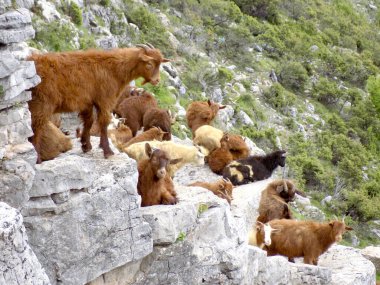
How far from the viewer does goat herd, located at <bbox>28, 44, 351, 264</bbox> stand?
30.3 feet

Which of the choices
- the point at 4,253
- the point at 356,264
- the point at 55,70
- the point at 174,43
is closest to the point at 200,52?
→ the point at 174,43

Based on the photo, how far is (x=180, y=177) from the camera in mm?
16203

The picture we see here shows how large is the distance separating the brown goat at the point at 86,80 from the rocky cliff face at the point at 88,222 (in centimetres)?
48

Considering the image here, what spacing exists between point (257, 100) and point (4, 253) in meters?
31.2

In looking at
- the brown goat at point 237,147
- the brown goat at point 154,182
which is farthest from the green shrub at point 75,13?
the brown goat at point 154,182

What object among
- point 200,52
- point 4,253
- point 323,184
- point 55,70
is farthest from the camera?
point 200,52

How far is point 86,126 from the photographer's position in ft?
32.7

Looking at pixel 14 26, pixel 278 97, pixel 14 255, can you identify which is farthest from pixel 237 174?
pixel 278 97

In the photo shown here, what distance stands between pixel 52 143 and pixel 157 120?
272 inches

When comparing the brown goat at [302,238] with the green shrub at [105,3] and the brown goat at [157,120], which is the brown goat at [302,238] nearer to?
the brown goat at [157,120]

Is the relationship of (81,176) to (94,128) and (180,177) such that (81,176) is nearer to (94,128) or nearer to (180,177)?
(94,128)

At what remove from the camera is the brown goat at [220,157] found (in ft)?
53.4

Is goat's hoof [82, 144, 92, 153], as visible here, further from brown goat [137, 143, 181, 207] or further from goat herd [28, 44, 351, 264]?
brown goat [137, 143, 181, 207]

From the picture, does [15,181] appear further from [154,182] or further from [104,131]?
[154,182]
